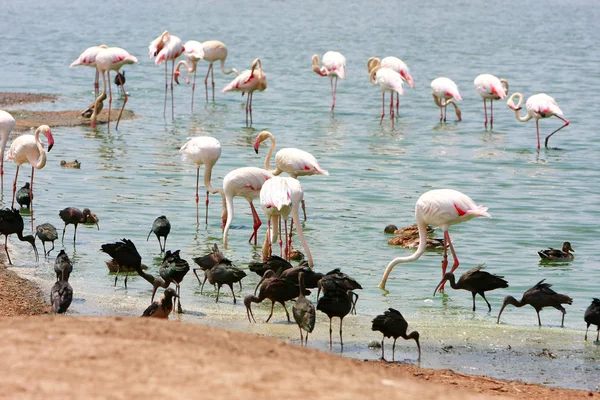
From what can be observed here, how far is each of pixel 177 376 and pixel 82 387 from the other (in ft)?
1.61

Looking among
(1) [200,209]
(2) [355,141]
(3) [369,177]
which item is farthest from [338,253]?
(2) [355,141]

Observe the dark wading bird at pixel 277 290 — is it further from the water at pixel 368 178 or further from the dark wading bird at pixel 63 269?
the dark wading bird at pixel 63 269

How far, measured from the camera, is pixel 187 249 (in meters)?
12.3

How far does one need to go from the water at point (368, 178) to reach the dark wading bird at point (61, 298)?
48cm

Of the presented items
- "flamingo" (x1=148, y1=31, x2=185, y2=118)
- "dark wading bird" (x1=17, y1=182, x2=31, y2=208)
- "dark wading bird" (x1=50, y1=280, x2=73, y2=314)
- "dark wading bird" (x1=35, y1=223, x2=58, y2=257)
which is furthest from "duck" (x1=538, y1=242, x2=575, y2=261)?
"flamingo" (x1=148, y1=31, x2=185, y2=118)

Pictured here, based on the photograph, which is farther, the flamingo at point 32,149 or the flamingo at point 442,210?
the flamingo at point 32,149

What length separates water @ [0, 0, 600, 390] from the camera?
930 cm

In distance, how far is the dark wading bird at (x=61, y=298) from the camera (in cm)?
857

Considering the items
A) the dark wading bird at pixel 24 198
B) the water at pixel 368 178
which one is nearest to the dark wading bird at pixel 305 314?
the water at pixel 368 178

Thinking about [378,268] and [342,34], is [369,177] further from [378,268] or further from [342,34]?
[342,34]

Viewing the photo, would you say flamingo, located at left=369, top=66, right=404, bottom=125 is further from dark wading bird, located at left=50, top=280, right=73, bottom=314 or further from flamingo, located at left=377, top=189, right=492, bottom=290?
dark wading bird, located at left=50, top=280, right=73, bottom=314

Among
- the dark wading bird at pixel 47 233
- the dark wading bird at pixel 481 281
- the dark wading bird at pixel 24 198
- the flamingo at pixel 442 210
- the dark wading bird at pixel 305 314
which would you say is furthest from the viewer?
the dark wading bird at pixel 24 198

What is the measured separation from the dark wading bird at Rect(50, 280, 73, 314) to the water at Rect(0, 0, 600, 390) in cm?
48

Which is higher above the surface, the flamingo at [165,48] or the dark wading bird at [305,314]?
the flamingo at [165,48]
